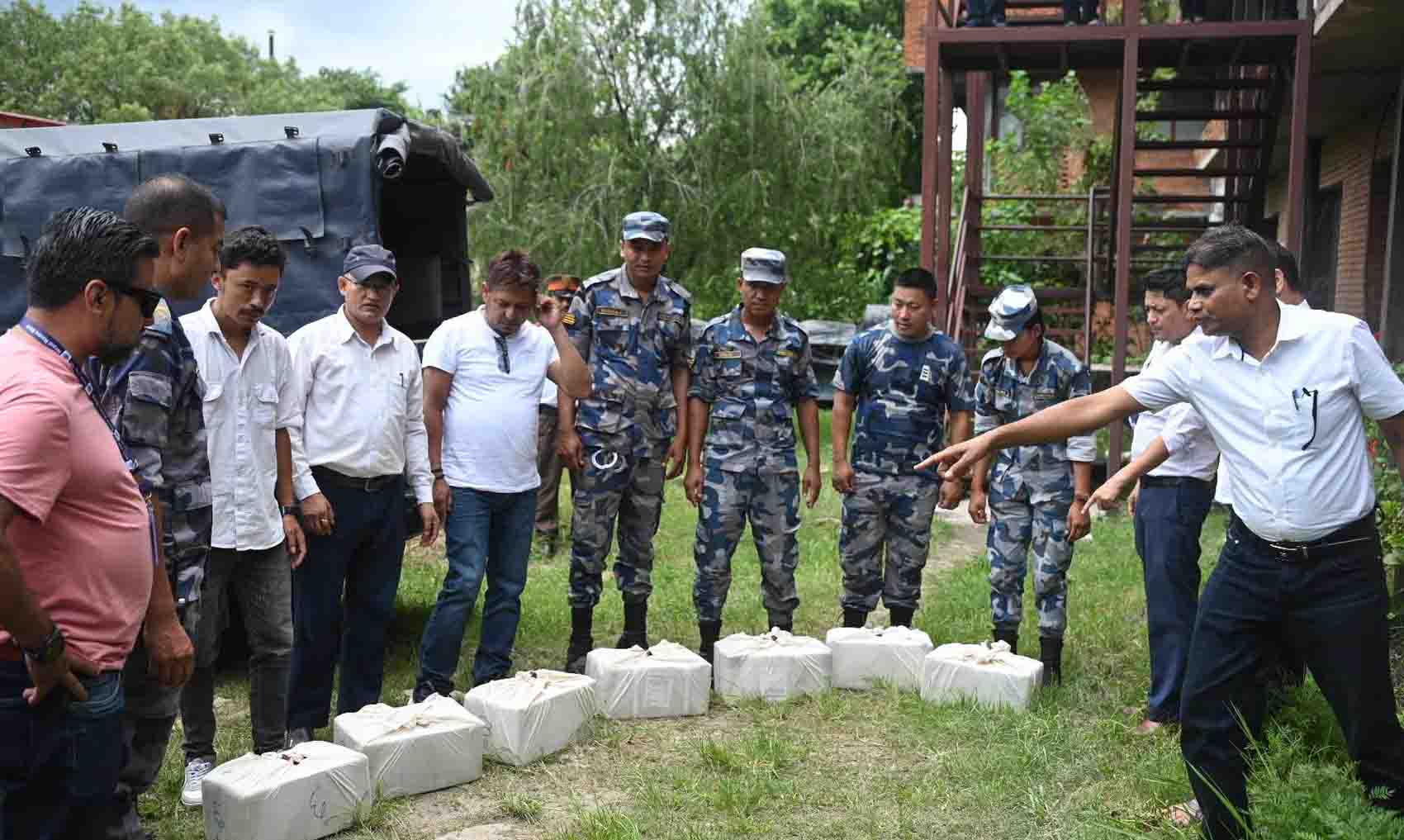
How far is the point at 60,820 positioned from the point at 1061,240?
13542mm

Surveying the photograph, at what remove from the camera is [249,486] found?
12.9ft

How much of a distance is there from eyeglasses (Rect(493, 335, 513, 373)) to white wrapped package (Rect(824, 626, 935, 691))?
72.4 inches

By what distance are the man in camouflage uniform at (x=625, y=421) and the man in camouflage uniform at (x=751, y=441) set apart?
0.16 metres

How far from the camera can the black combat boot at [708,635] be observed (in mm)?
5727

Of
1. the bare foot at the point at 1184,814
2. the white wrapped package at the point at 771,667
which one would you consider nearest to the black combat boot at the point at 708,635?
the white wrapped package at the point at 771,667

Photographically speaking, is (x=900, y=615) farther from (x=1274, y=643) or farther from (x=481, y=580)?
(x=1274, y=643)

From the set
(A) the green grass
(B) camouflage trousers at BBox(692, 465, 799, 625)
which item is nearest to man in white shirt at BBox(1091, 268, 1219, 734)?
(A) the green grass

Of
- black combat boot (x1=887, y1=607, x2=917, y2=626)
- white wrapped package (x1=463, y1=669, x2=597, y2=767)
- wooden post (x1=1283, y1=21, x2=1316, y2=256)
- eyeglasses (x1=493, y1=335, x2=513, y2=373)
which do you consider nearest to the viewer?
Result: white wrapped package (x1=463, y1=669, x2=597, y2=767)

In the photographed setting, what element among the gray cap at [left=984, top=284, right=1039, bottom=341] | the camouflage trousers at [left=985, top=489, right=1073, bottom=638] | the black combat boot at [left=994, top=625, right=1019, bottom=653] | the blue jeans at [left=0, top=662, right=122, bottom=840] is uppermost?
the gray cap at [left=984, top=284, right=1039, bottom=341]

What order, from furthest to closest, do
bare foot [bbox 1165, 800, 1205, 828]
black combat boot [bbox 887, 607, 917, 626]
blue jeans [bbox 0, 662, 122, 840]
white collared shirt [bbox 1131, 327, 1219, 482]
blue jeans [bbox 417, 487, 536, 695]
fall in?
black combat boot [bbox 887, 607, 917, 626], blue jeans [bbox 417, 487, 536, 695], white collared shirt [bbox 1131, 327, 1219, 482], bare foot [bbox 1165, 800, 1205, 828], blue jeans [bbox 0, 662, 122, 840]

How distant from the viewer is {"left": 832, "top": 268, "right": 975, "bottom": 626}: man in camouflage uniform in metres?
5.66

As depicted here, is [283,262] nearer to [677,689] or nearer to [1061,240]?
[677,689]

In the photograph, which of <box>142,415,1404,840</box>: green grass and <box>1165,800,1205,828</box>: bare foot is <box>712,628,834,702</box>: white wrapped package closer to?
<box>142,415,1404,840</box>: green grass

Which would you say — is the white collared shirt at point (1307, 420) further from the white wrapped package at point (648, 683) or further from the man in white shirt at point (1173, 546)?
the white wrapped package at point (648, 683)
